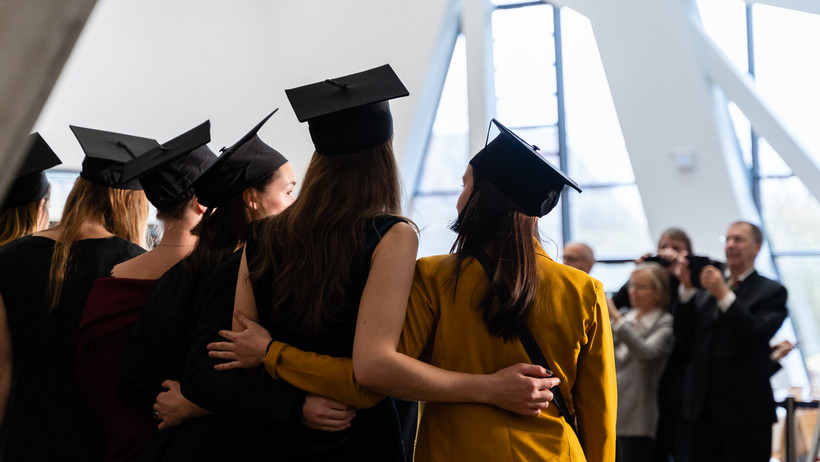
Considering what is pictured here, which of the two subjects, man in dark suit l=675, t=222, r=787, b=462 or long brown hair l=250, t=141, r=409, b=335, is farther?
man in dark suit l=675, t=222, r=787, b=462

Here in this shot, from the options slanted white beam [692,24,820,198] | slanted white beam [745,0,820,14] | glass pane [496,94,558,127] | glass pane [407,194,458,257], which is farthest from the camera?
glass pane [407,194,458,257]

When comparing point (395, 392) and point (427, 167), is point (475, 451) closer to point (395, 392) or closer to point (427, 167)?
point (395, 392)

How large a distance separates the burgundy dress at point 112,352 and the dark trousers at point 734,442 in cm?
326

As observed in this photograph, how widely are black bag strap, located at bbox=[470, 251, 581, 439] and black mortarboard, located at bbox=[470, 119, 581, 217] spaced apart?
174 millimetres

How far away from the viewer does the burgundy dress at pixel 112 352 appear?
2.41 metres

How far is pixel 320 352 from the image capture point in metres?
1.96

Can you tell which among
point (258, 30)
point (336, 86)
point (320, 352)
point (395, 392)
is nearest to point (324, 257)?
point (320, 352)

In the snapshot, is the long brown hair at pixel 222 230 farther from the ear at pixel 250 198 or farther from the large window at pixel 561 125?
the large window at pixel 561 125

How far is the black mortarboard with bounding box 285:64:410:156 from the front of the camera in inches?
79.4

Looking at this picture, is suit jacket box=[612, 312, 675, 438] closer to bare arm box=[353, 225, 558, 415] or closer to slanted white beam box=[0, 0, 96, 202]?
bare arm box=[353, 225, 558, 415]

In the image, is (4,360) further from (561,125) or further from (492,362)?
(561,125)

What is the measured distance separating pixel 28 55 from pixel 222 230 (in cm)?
182

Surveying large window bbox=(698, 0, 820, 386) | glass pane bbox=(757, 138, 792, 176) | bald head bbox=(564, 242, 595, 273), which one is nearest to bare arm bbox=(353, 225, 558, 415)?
bald head bbox=(564, 242, 595, 273)

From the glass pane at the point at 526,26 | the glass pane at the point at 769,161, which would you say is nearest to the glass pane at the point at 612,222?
the glass pane at the point at 769,161
